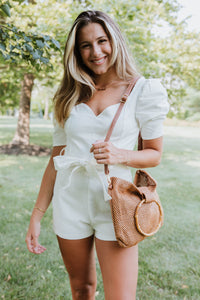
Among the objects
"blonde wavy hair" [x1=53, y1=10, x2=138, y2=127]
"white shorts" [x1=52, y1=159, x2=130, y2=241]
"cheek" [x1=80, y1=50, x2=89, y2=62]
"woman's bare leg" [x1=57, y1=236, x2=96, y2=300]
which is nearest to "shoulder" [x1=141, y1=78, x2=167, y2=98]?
"blonde wavy hair" [x1=53, y1=10, x2=138, y2=127]

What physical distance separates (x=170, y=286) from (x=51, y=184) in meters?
1.90

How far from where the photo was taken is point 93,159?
4.99ft

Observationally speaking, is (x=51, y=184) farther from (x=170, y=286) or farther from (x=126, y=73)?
(x=170, y=286)

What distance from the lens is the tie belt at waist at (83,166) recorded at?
1522 millimetres

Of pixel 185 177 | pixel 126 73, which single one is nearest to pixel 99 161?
pixel 126 73

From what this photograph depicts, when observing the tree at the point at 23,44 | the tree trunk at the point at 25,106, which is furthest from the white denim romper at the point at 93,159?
the tree trunk at the point at 25,106

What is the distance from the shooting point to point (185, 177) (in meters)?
8.12

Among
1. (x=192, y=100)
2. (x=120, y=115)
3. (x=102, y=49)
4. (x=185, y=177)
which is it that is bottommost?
(x=192, y=100)

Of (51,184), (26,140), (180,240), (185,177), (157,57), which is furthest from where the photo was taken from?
(26,140)

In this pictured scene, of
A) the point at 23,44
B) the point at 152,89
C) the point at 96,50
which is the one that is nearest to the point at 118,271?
the point at 152,89

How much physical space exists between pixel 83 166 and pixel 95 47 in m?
0.67

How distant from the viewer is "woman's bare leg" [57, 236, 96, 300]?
1.68 meters

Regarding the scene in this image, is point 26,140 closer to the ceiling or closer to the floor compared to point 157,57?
closer to the floor

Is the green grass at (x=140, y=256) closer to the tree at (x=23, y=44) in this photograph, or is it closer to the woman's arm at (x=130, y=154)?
the woman's arm at (x=130, y=154)
